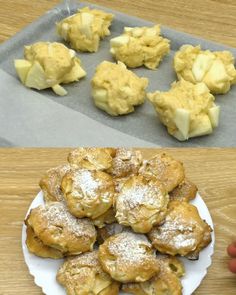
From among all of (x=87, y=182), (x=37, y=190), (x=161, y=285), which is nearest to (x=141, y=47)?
(x=37, y=190)

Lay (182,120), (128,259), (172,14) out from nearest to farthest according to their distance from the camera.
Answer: (128,259) < (182,120) < (172,14)

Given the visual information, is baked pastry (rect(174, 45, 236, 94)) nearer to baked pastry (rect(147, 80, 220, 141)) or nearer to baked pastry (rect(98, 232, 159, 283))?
baked pastry (rect(147, 80, 220, 141))

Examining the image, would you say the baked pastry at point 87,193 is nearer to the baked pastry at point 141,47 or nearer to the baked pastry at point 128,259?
the baked pastry at point 128,259

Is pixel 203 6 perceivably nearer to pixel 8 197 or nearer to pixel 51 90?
pixel 51 90

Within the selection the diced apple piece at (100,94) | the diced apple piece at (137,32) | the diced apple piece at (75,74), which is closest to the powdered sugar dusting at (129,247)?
the diced apple piece at (100,94)

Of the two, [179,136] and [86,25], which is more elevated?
[86,25]

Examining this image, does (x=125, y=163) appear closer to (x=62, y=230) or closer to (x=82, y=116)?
(x=62, y=230)

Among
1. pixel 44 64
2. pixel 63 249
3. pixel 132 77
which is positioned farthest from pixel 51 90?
pixel 63 249
